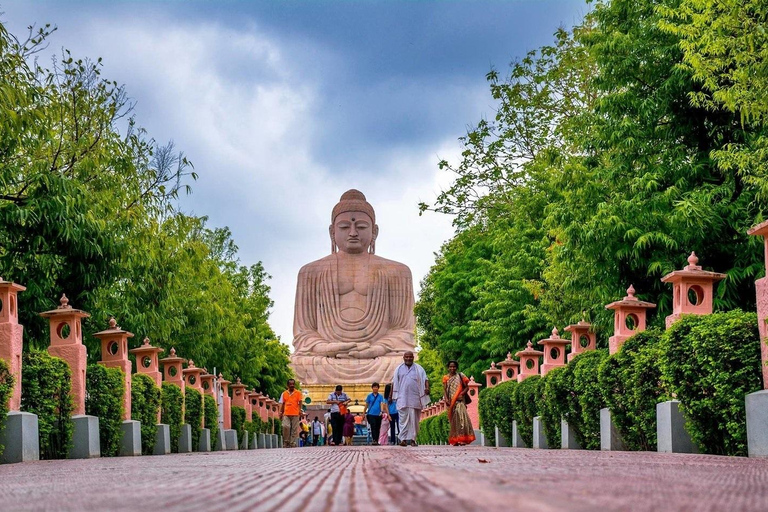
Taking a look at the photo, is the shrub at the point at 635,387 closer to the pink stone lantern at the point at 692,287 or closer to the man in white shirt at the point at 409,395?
the pink stone lantern at the point at 692,287

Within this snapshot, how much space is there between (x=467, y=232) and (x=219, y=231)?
1316 centimetres

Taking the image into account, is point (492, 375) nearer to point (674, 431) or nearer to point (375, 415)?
point (375, 415)

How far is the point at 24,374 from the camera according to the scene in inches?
461

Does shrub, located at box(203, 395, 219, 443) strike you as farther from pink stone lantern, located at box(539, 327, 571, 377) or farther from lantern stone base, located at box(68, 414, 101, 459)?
lantern stone base, located at box(68, 414, 101, 459)

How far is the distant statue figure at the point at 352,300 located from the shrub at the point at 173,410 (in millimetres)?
28559

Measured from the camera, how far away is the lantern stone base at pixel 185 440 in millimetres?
19328

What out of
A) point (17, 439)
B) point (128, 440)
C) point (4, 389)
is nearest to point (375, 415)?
point (128, 440)

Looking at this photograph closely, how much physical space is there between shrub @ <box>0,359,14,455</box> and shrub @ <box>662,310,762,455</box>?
6.03 metres

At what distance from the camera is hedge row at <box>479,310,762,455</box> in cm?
882

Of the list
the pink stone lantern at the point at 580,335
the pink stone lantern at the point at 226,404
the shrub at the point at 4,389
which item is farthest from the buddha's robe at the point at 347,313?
the shrub at the point at 4,389

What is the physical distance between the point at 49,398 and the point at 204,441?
9593mm

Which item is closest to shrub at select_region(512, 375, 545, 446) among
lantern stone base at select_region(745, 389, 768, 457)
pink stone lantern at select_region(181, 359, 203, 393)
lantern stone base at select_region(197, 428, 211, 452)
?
lantern stone base at select_region(197, 428, 211, 452)

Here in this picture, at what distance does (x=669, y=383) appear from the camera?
9703mm

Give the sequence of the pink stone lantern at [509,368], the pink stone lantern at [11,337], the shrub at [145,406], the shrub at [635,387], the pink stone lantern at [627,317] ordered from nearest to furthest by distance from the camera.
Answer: the shrub at [635,387]
the pink stone lantern at [11,337]
the pink stone lantern at [627,317]
the shrub at [145,406]
the pink stone lantern at [509,368]
